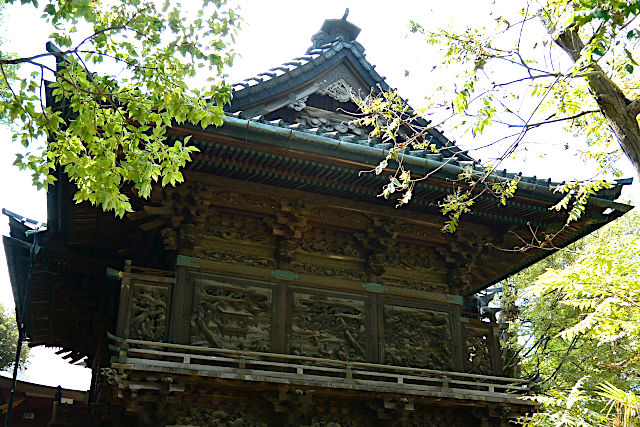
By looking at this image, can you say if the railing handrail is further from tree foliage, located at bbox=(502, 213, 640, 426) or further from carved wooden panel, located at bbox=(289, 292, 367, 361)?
tree foliage, located at bbox=(502, 213, 640, 426)

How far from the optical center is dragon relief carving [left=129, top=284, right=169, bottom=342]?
897 cm

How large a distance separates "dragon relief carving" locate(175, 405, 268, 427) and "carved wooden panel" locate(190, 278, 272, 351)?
86 centimetres

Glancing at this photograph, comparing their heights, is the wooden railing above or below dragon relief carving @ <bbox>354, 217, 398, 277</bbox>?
below

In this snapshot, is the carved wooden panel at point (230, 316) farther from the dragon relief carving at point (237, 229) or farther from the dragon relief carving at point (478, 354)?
the dragon relief carving at point (478, 354)

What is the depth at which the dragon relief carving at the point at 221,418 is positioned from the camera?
29.1 ft

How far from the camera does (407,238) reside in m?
11.2

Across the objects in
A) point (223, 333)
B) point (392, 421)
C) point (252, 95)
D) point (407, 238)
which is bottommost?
point (392, 421)

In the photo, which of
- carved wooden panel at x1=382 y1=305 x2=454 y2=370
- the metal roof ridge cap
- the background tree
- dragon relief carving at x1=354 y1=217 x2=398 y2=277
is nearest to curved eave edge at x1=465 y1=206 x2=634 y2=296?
the metal roof ridge cap

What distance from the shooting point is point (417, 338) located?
1062 centimetres

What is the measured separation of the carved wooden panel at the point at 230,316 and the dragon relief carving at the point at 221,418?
86 centimetres

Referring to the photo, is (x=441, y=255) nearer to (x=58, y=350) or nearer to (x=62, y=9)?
→ (x=62, y=9)

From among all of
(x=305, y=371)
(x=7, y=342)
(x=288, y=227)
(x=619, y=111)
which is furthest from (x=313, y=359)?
(x=7, y=342)

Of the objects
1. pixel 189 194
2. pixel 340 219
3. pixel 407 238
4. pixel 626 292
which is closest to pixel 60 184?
pixel 189 194

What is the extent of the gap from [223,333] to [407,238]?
361 cm
